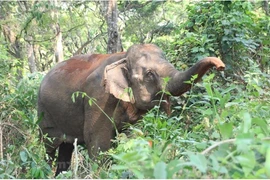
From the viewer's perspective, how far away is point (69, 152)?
6.70 metres

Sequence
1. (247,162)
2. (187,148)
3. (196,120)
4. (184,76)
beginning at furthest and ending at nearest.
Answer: (196,120)
(184,76)
(187,148)
(247,162)

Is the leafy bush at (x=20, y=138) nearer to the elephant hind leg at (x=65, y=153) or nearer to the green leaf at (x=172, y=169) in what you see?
the elephant hind leg at (x=65, y=153)

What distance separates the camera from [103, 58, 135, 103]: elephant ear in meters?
5.21

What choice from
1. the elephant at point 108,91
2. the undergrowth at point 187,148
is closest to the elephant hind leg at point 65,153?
the elephant at point 108,91

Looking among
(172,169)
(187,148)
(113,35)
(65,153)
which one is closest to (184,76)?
(187,148)

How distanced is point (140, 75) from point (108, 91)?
1.14 feet

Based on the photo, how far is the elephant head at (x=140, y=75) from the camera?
5113mm

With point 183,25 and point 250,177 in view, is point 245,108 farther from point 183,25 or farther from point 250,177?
point 183,25

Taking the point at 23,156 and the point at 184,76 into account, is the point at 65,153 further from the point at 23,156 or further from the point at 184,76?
the point at 23,156

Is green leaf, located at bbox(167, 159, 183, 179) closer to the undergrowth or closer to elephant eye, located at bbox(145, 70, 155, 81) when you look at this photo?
the undergrowth

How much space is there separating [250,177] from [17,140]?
3.44 metres

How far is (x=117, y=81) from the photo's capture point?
5301 millimetres

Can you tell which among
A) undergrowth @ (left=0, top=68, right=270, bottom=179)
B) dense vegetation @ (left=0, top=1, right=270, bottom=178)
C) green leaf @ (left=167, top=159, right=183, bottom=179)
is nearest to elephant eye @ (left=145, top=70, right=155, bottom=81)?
dense vegetation @ (left=0, top=1, right=270, bottom=178)

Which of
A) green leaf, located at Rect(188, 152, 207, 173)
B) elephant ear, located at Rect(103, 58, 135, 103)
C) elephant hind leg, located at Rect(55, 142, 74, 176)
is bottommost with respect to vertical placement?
elephant hind leg, located at Rect(55, 142, 74, 176)
